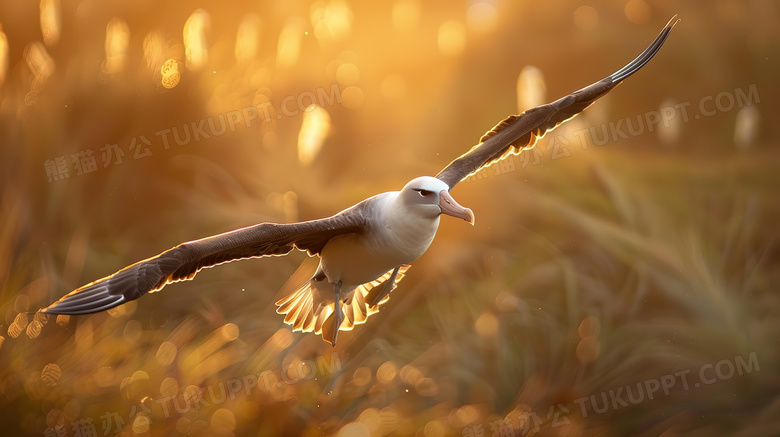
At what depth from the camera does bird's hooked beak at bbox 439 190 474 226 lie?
320cm

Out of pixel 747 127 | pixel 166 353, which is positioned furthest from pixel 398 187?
pixel 747 127

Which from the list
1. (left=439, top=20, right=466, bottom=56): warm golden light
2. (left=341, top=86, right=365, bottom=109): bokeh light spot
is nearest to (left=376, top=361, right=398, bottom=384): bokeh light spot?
(left=341, top=86, right=365, bottom=109): bokeh light spot

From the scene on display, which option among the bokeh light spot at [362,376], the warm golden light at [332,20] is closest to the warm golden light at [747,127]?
the warm golden light at [332,20]

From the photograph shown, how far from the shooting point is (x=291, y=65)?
7.82m

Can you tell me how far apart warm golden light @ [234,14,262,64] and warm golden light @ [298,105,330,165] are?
0.94 metres

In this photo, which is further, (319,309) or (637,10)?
(637,10)

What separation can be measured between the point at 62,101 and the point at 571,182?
18.3 ft

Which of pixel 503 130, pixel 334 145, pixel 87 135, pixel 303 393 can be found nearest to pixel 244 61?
pixel 334 145

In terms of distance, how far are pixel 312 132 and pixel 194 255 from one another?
4.12 metres

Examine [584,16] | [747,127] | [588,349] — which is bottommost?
[588,349]

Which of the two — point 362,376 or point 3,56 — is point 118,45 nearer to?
point 3,56

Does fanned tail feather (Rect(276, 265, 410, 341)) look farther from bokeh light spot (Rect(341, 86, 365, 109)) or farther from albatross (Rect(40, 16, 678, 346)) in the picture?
bokeh light spot (Rect(341, 86, 365, 109))

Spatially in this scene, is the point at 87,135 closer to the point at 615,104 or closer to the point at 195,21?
the point at 195,21

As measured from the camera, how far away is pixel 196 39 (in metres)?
7.66
